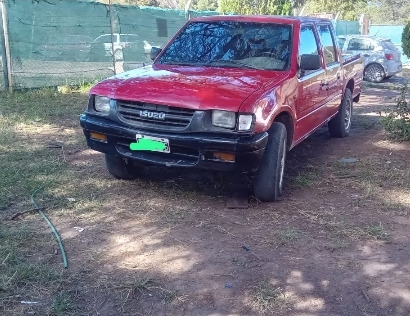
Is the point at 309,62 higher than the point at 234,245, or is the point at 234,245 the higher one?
the point at 309,62

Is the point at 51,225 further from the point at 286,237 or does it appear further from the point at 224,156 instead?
the point at 286,237

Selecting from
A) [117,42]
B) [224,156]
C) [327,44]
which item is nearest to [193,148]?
[224,156]

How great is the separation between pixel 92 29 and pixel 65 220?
8.74m

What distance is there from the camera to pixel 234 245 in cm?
425

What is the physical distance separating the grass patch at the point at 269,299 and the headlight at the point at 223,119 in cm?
153

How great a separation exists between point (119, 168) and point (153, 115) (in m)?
1.01

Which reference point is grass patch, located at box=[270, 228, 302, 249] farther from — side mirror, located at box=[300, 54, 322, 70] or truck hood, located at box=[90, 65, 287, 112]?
side mirror, located at box=[300, 54, 322, 70]

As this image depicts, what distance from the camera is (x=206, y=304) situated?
341 centimetres

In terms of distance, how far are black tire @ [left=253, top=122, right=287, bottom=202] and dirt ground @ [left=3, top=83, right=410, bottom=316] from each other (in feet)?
0.51

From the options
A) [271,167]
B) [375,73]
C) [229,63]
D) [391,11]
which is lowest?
[391,11]

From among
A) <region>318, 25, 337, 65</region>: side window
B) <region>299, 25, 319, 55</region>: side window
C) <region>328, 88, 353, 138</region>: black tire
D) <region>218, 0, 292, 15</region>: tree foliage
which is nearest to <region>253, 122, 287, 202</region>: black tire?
<region>299, 25, 319, 55</region>: side window

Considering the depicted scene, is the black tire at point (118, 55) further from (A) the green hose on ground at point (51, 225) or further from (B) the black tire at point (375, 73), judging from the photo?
(B) the black tire at point (375, 73)

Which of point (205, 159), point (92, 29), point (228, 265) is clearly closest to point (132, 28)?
point (92, 29)

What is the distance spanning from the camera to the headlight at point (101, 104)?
5113mm
